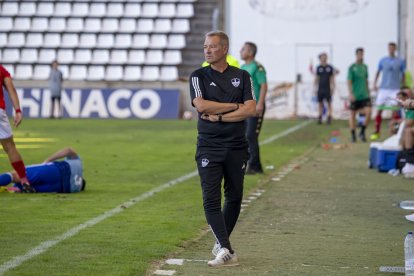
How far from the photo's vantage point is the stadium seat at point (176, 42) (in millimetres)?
41188

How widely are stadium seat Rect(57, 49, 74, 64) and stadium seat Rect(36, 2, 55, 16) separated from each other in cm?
179

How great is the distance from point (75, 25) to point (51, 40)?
106 cm

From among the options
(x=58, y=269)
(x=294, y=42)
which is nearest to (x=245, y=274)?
(x=58, y=269)

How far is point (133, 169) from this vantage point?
17.8 metres

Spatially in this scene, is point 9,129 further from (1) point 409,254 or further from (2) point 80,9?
(2) point 80,9

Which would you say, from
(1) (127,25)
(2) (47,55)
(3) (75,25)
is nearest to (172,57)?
(1) (127,25)

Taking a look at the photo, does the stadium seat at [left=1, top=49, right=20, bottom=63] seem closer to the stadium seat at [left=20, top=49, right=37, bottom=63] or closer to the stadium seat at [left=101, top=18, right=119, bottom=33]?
the stadium seat at [left=20, top=49, right=37, bottom=63]

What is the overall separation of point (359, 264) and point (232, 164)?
1211 millimetres

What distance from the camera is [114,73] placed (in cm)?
4081

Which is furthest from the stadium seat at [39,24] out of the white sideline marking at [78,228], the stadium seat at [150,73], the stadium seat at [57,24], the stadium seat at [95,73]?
the white sideline marking at [78,228]

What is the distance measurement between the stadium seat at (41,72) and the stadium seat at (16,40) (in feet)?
4.29

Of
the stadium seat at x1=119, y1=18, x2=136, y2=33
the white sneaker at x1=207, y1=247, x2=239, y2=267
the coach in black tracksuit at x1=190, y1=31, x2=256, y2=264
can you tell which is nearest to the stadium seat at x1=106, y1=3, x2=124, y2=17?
the stadium seat at x1=119, y1=18, x2=136, y2=33

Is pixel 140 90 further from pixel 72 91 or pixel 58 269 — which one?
pixel 58 269

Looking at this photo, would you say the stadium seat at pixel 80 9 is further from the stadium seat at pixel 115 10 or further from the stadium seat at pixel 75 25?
the stadium seat at pixel 115 10
